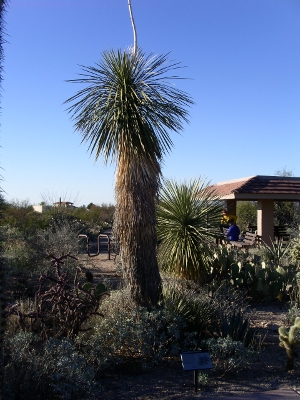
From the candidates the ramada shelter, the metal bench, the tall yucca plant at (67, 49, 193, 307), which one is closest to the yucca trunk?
the tall yucca plant at (67, 49, 193, 307)

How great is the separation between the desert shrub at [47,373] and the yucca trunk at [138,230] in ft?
5.98

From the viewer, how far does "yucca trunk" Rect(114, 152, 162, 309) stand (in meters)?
6.93

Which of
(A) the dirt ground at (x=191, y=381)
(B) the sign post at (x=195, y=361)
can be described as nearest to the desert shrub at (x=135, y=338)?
(A) the dirt ground at (x=191, y=381)

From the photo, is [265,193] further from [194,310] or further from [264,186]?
[194,310]

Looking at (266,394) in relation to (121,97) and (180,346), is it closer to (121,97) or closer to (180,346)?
(180,346)

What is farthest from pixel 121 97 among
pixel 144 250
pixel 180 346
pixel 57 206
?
pixel 57 206

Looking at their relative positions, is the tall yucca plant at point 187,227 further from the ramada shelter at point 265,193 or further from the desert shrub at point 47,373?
the ramada shelter at point 265,193

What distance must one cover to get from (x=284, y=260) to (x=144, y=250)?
276 inches

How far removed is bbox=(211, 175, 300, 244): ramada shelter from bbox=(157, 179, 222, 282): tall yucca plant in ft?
27.2

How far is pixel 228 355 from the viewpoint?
6047 mm

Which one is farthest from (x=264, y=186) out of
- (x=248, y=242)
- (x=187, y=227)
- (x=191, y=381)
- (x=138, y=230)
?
(x=191, y=381)

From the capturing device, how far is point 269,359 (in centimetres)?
662

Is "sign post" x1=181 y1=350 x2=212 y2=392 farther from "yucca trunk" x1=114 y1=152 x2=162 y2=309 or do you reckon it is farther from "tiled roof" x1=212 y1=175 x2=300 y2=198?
"tiled roof" x1=212 y1=175 x2=300 y2=198

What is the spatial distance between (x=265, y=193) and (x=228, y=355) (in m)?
13.3
